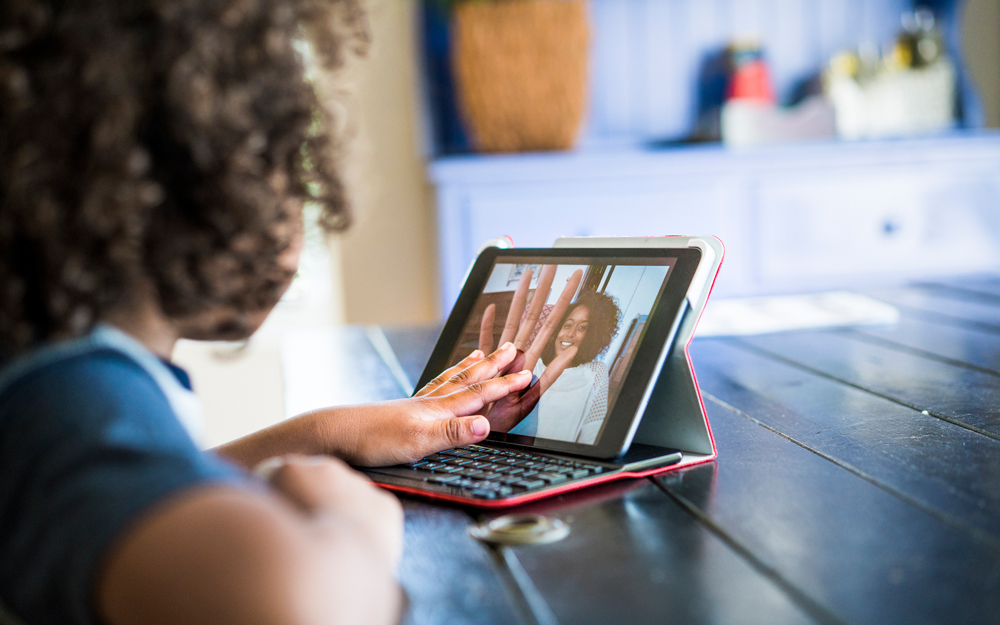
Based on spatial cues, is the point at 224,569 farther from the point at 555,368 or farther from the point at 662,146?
the point at 662,146

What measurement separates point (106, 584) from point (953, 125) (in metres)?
2.79

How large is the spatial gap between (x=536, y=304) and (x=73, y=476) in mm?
473

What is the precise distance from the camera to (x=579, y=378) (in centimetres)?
72

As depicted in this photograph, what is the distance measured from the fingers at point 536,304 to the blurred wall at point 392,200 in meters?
1.63

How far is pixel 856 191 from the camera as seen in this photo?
233 centimetres

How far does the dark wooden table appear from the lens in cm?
45

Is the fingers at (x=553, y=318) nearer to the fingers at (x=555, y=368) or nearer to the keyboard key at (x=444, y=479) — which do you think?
the fingers at (x=555, y=368)

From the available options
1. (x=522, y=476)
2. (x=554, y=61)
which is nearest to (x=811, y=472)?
(x=522, y=476)

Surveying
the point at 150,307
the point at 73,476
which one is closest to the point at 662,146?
the point at 150,307

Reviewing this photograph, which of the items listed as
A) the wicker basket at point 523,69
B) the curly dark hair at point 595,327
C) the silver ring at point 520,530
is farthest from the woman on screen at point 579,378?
the wicker basket at point 523,69

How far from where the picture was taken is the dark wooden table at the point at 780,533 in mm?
445

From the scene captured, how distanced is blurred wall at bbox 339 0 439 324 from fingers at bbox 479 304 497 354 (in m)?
1.60

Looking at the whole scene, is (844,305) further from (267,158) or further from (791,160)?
(267,158)

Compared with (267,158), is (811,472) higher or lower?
lower
